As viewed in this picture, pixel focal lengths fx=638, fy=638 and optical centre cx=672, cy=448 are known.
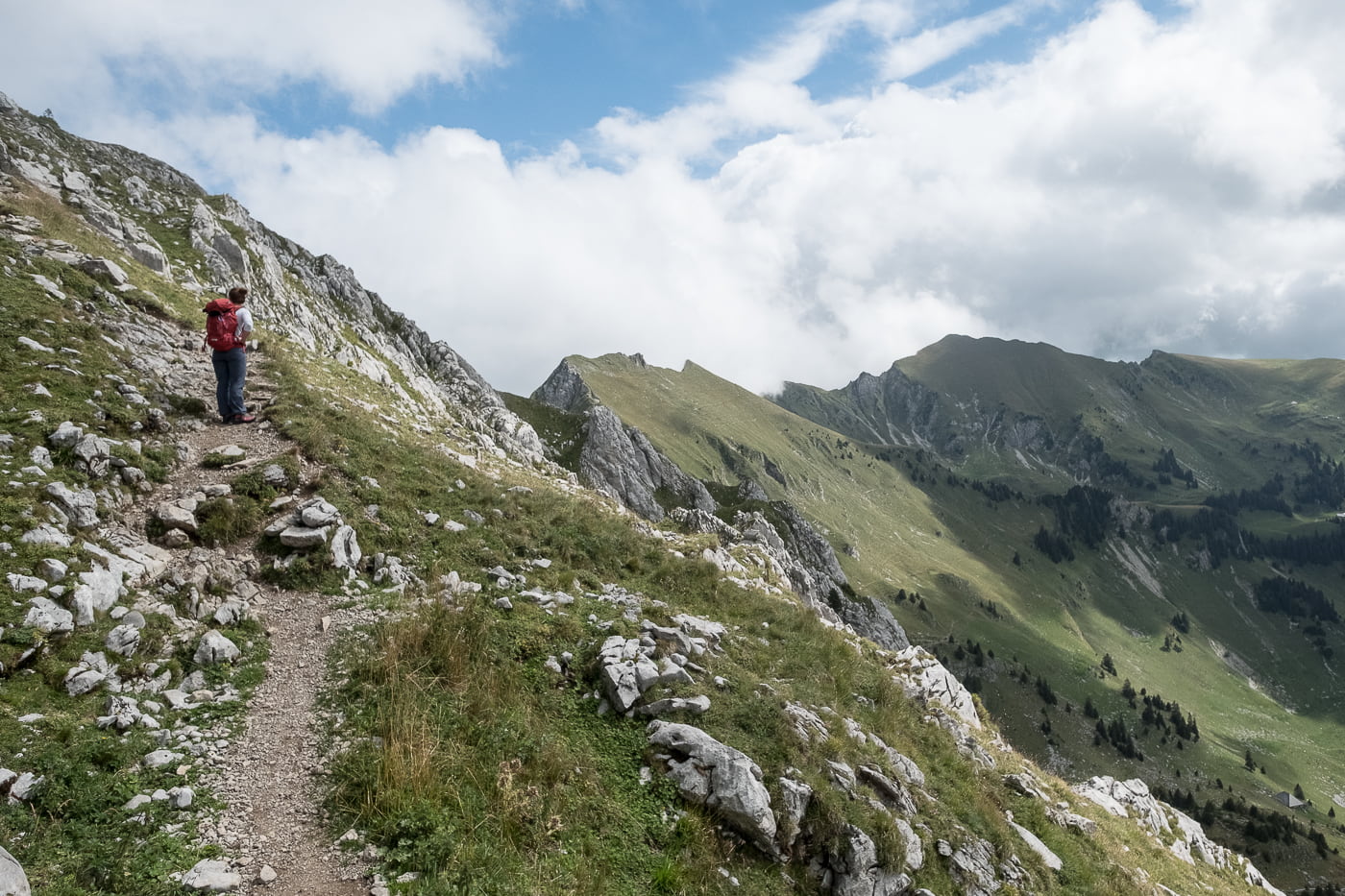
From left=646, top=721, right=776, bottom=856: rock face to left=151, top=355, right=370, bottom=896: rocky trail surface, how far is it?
509 centimetres

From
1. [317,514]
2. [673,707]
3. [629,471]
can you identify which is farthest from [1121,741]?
[317,514]

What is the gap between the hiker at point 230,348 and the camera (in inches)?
752

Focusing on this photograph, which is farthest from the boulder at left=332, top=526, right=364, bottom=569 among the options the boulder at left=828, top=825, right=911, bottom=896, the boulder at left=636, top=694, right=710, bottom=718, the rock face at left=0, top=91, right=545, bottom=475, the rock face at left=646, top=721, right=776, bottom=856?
the rock face at left=0, top=91, right=545, bottom=475

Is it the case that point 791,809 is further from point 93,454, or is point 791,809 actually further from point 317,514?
point 93,454

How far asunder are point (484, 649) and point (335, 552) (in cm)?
487

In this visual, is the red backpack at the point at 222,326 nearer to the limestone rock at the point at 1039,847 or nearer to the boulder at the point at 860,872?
the boulder at the point at 860,872

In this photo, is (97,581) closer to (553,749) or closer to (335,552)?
(335,552)

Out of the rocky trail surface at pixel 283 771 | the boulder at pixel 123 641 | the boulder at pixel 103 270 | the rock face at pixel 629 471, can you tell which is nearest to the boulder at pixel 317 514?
the rocky trail surface at pixel 283 771

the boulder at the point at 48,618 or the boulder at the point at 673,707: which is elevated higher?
the boulder at the point at 673,707

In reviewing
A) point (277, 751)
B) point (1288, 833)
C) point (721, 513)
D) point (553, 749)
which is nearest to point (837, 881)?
point (553, 749)

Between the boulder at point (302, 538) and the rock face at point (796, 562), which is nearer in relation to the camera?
the boulder at point (302, 538)

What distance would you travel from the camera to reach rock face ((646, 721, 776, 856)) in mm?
10516

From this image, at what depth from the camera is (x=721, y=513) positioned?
13400 cm

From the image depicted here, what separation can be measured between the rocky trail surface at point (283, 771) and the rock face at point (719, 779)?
509cm
